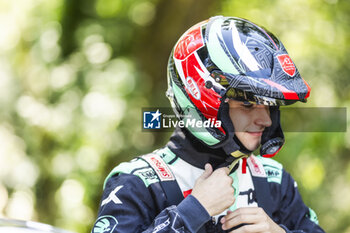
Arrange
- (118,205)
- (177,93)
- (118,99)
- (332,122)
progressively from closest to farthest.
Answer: (118,205) < (177,93) < (332,122) < (118,99)

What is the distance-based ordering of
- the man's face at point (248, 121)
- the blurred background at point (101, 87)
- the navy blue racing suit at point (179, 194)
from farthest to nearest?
the blurred background at point (101, 87) < the man's face at point (248, 121) < the navy blue racing suit at point (179, 194)

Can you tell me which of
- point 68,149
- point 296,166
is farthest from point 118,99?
point 296,166

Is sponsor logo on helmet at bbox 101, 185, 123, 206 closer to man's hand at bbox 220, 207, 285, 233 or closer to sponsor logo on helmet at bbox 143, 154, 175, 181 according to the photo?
sponsor logo on helmet at bbox 143, 154, 175, 181

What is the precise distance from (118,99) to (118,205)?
128 inches

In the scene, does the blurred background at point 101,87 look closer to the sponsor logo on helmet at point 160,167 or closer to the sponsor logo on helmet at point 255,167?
the sponsor logo on helmet at point 255,167

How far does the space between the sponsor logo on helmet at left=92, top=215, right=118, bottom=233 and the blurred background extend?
9.77ft

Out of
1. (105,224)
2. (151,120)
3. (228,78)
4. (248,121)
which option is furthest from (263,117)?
(105,224)

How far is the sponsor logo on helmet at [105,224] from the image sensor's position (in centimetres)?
163

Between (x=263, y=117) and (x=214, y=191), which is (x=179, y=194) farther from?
(x=263, y=117)

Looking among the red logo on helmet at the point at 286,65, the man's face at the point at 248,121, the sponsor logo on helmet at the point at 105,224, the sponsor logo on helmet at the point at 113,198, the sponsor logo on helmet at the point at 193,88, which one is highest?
the red logo on helmet at the point at 286,65

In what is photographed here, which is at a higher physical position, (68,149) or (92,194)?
(68,149)

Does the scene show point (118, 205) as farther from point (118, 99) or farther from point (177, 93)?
point (118, 99)

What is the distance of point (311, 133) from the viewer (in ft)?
14.2

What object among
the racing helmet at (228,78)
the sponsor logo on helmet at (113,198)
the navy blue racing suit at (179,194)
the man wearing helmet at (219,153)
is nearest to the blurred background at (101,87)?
the navy blue racing suit at (179,194)
